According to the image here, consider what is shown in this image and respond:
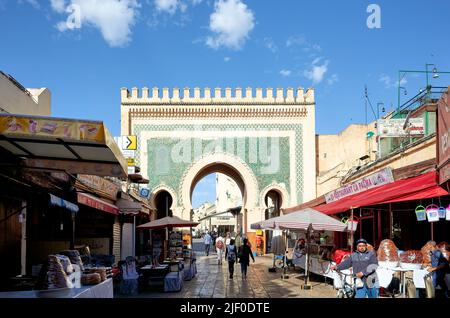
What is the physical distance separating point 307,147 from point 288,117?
202 centimetres

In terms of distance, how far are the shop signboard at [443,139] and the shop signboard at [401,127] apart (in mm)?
9625

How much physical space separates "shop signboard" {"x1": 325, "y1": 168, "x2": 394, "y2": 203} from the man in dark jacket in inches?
187

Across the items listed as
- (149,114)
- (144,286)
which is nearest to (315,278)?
(144,286)

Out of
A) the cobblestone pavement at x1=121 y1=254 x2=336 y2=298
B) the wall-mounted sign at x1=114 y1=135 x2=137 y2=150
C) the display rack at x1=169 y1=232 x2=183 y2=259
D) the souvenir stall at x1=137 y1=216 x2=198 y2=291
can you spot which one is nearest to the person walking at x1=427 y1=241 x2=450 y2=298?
the cobblestone pavement at x1=121 y1=254 x2=336 y2=298

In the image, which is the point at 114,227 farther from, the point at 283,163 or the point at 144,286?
the point at 283,163

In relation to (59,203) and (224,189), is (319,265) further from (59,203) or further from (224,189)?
(224,189)

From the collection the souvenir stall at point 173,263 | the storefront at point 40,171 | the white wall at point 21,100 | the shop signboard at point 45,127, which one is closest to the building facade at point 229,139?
the souvenir stall at point 173,263

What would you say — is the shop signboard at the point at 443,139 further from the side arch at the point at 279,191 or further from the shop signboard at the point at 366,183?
the side arch at the point at 279,191

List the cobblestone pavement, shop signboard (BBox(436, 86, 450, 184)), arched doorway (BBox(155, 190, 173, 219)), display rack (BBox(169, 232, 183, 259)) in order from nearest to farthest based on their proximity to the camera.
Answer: shop signboard (BBox(436, 86, 450, 184))
the cobblestone pavement
display rack (BBox(169, 232, 183, 259))
arched doorway (BBox(155, 190, 173, 219))

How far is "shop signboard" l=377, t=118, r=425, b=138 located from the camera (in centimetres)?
1731

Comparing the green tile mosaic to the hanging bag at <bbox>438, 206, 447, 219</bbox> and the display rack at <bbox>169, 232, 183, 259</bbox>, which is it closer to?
the display rack at <bbox>169, 232, 183, 259</bbox>

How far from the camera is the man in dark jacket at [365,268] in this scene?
7.64 meters

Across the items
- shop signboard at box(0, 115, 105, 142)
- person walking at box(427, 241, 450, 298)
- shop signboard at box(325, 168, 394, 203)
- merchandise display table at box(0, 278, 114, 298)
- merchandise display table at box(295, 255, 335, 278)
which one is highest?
shop signboard at box(0, 115, 105, 142)

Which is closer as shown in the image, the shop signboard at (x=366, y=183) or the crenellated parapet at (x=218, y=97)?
the shop signboard at (x=366, y=183)
